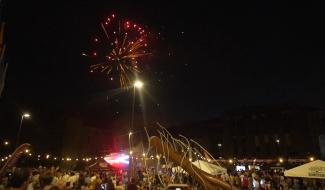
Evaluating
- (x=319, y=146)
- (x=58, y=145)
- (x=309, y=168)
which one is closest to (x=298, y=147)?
(x=319, y=146)

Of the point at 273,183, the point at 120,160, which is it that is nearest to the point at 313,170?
the point at 273,183

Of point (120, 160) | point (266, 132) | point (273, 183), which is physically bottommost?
point (273, 183)

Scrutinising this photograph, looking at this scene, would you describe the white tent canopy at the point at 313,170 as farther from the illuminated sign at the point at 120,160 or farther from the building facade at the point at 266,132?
the building facade at the point at 266,132

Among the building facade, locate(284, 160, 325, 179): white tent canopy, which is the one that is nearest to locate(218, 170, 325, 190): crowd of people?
locate(284, 160, 325, 179): white tent canopy

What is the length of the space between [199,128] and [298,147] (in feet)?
88.4

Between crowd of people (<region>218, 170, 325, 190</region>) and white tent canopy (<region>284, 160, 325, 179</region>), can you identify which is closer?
white tent canopy (<region>284, 160, 325, 179</region>)

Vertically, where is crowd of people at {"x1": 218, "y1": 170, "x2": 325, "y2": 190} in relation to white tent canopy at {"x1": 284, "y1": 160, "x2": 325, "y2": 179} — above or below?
below

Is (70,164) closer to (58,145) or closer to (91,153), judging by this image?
(58,145)

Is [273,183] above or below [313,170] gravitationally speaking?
below

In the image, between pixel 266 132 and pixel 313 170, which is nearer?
pixel 313 170

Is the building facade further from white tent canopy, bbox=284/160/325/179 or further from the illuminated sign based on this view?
white tent canopy, bbox=284/160/325/179

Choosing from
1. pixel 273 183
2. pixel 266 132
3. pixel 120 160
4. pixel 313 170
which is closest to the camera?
pixel 313 170

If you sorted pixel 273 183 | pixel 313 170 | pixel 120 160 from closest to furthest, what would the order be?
1. pixel 313 170
2. pixel 273 183
3. pixel 120 160

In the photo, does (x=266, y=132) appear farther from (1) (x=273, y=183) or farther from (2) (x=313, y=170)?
(2) (x=313, y=170)
